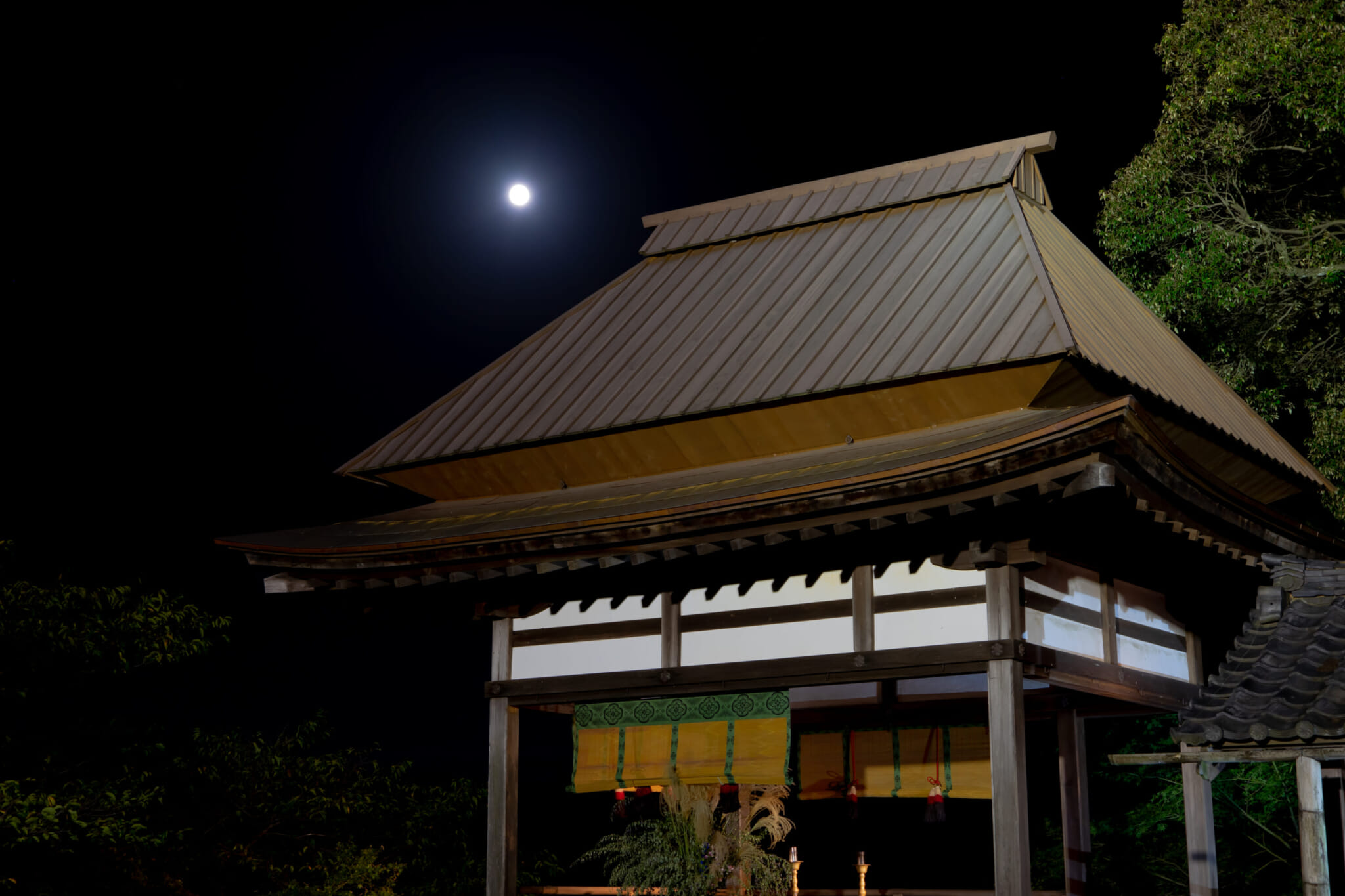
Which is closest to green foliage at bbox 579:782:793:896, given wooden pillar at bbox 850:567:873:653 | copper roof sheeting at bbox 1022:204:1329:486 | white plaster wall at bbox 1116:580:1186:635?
wooden pillar at bbox 850:567:873:653

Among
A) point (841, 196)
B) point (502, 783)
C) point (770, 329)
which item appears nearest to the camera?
point (502, 783)

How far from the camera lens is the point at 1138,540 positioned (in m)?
9.19

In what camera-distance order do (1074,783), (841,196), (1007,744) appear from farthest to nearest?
(841,196) → (1074,783) → (1007,744)

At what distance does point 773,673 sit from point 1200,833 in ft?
11.1

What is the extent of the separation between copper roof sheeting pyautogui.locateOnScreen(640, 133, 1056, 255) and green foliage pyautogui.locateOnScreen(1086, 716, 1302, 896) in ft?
21.0

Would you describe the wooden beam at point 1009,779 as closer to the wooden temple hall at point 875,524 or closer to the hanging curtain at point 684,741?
the wooden temple hall at point 875,524

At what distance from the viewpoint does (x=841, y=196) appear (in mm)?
12117

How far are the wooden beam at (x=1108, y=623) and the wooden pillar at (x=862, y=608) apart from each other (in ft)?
6.07

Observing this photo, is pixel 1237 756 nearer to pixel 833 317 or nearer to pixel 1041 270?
pixel 1041 270

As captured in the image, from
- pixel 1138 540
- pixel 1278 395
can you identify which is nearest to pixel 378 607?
pixel 1138 540

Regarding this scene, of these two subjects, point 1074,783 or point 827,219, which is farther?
point 827,219

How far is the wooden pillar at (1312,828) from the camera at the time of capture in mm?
5770

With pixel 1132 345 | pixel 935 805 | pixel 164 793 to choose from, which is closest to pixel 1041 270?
pixel 1132 345

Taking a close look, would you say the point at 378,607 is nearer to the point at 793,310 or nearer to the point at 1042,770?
the point at 793,310
